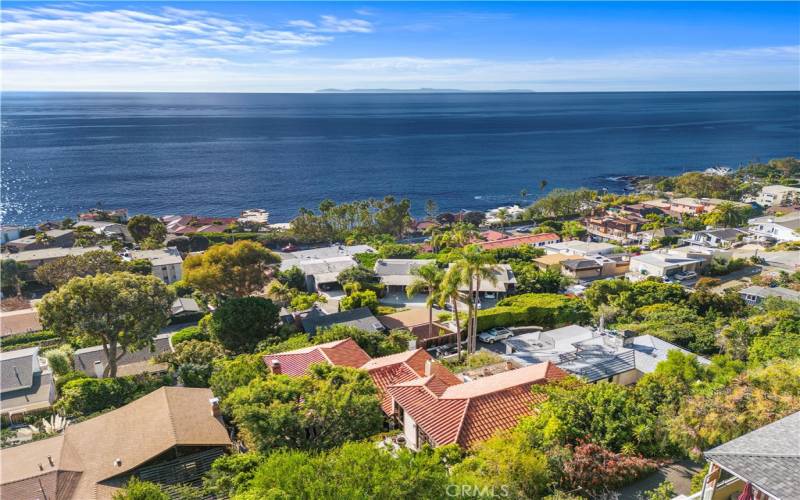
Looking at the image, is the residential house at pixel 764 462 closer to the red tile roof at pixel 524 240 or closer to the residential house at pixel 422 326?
the residential house at pixel 422 326

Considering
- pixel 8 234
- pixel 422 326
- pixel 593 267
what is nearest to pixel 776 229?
pixel 593 267

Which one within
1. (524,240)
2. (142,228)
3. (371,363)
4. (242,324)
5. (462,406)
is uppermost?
(462,406)

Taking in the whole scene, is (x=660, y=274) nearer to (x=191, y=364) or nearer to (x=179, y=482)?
(x=191, y=364)

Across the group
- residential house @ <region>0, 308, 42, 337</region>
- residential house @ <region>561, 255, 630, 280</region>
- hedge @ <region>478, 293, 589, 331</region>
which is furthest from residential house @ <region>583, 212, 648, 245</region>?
residential house @ <region>0, 308, 42, 337</region>

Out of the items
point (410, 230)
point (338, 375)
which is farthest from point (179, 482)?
point (410, 230)

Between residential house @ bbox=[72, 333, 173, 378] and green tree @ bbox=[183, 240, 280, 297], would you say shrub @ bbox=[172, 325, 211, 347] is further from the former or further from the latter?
green tree @ bbox=[183, 240, 280, 297]

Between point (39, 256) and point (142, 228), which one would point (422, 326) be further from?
point (142, 228)

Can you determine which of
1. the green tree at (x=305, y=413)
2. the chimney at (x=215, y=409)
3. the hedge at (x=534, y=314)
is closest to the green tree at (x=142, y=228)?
the hedge at (x=534, y=314)
